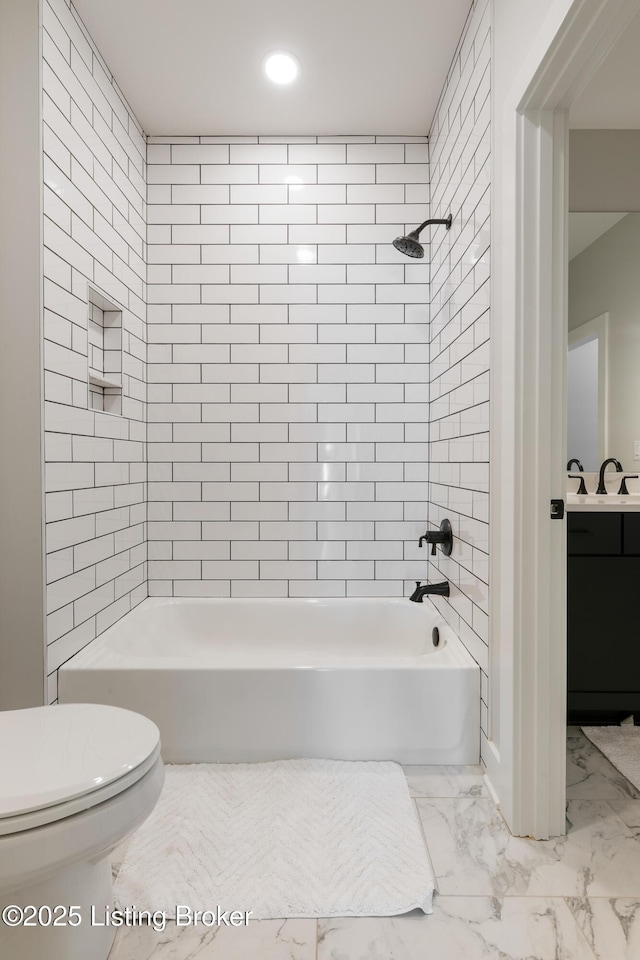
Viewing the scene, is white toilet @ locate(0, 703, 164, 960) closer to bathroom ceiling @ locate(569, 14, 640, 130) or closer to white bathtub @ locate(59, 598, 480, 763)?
white bathtub @ locate(59, 598, 480, 763)

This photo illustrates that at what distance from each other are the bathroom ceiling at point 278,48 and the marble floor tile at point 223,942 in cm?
Answer: 279

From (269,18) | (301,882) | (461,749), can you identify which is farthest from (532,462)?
(269,18)

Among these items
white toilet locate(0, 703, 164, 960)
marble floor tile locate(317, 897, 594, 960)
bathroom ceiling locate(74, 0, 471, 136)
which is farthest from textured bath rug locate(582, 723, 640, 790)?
bathroom ceiling locate(74, 0, 471, 136)

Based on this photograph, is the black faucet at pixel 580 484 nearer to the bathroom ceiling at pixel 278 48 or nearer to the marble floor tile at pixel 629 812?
the marble floor tile at pixel 629 812

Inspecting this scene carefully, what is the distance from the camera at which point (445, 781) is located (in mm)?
1824

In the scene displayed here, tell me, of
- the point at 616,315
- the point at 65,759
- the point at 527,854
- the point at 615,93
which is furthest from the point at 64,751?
the point at 615,93

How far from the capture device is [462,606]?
6.93ft

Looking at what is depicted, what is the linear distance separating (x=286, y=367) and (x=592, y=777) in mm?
2106

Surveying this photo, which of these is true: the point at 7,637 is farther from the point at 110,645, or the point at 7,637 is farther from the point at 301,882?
the point at 301,882

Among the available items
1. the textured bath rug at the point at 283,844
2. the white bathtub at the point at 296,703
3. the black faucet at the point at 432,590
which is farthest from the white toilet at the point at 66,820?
the black faucet at the point at 432,590

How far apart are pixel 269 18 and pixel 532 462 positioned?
1880mm

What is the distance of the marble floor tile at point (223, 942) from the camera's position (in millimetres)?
1175

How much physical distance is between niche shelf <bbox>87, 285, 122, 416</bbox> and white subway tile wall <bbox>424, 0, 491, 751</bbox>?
1425mm

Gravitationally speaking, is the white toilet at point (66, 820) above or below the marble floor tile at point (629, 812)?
above
